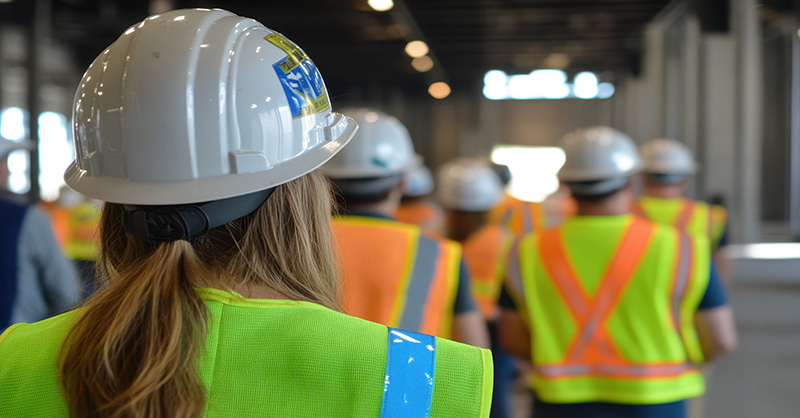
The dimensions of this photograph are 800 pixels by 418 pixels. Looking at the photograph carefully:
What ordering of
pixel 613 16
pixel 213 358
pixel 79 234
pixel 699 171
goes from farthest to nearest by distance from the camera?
pixel 613 16, pixel 699 171, pixel 79 234, pixel 213 358

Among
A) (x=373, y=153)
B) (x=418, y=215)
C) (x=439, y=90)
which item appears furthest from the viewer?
(x=439, y=90)

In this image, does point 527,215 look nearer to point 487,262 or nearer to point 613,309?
point 487,262

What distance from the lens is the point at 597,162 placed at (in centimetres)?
387

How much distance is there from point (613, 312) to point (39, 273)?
103 inches

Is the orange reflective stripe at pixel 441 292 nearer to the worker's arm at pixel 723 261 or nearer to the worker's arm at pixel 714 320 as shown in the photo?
the worker's arm at pixel 714 320

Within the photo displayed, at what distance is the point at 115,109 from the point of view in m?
1.30

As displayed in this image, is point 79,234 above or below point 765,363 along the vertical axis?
above

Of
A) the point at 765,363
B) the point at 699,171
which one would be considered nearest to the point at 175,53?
the point at 765,363

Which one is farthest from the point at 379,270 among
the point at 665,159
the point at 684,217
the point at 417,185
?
the point at 417,185

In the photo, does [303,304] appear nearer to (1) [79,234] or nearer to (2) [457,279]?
(2) [457,279]

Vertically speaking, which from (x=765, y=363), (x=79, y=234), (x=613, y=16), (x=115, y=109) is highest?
(x=613, y=16)

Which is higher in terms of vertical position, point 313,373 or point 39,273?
point 313,373

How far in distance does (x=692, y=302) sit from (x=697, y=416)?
127 inches

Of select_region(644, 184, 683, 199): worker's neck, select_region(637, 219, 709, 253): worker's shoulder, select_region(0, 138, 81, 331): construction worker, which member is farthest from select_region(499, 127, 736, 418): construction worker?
select_region(644, 184, 683, 199): worker's neck
